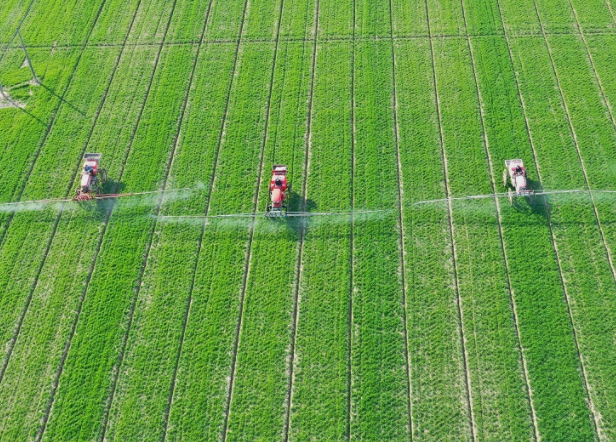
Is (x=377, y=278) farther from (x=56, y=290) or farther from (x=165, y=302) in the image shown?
(x=56, y=290)

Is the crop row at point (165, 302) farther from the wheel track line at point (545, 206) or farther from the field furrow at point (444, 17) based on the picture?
the wheel track line at point (545, 206)

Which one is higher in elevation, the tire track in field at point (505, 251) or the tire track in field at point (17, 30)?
the tire track in field at point (17, 30)

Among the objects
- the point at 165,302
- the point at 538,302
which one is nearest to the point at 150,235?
the point at 165,302

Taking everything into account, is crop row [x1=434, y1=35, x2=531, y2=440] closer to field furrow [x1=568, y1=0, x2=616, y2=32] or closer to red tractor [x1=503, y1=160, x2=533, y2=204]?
red tractor [x1=503, y1=160, x2=533, y2=204]

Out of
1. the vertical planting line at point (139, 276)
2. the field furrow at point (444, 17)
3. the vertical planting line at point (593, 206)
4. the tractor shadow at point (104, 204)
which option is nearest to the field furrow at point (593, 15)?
the vertical planting line at point (593, 206)

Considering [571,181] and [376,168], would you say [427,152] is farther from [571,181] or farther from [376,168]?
[571,181]

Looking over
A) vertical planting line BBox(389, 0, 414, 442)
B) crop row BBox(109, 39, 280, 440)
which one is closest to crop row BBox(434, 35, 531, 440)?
vertical planting line BBox(389, 0, 414, 442)

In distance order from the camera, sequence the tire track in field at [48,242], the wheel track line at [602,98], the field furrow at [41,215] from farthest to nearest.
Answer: the wheel track line at [602,98]
the field furrow at [41,215]
the tire track in field at [48,242]
